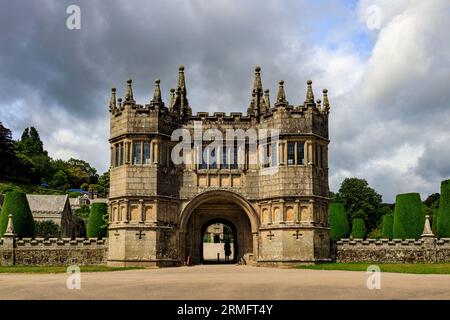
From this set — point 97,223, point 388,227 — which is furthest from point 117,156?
point 388,227

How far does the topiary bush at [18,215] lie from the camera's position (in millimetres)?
44688

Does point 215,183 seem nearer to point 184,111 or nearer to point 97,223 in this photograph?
point 184,111

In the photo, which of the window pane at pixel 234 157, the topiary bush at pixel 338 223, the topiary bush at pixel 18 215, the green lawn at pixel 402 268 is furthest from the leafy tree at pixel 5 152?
the green lawn at pixel 402 268

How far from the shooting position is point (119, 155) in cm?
3666

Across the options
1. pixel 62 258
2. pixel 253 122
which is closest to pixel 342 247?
pixel 253 122

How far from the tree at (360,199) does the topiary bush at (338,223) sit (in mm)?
30985

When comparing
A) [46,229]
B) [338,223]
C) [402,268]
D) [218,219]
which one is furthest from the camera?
[46,229]

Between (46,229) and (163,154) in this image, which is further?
(46,229)

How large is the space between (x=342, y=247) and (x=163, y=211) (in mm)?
12099

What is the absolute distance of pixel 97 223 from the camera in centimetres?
5012

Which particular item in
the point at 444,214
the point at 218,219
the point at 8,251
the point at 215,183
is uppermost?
the point at 215,183

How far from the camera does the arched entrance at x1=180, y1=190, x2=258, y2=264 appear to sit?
1458 inches

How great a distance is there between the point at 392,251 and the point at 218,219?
1189 centimetres
